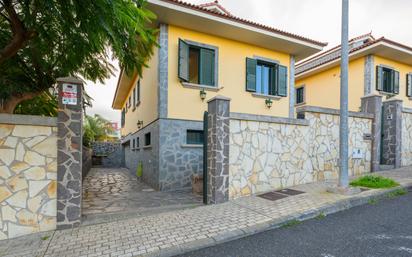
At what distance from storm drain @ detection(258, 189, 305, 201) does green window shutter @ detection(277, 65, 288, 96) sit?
501 cm

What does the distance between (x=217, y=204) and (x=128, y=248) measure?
100 inches

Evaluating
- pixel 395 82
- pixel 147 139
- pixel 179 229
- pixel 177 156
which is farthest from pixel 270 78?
pixel 179 229

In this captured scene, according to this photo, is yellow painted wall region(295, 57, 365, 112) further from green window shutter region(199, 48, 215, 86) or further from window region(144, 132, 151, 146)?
window region(144, 132, 151, 146)

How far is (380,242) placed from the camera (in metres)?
3.38

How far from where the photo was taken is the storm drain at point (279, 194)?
19.1 feet

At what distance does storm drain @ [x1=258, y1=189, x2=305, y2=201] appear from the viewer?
19.1 feet

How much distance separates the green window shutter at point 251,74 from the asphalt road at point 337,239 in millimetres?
6038

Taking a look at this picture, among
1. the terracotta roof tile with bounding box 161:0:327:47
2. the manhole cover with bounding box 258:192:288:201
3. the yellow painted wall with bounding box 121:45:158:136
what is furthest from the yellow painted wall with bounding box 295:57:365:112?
the yellow painted wall with bounding box 121:45:158:136

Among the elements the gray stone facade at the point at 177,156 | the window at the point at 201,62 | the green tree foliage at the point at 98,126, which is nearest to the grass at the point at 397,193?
the gray stone facade at the point at 177,156

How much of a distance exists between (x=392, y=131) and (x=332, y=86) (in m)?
5.70

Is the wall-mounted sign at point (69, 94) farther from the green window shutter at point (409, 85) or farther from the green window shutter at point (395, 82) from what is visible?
the green window shutter at point (409, 85)

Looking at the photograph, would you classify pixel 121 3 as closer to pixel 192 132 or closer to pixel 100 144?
pixel 192 132

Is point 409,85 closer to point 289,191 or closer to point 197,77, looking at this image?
point 289,191

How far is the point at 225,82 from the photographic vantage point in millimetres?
9016
